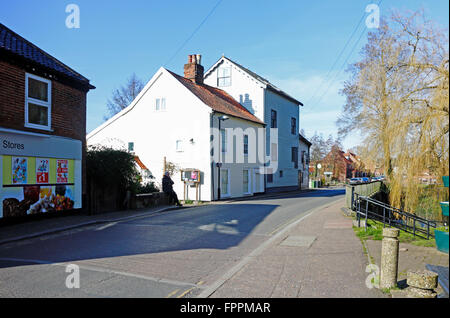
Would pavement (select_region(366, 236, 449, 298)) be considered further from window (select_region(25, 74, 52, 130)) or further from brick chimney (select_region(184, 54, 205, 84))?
brick chimney (select_region(184, 54, 205, 84))

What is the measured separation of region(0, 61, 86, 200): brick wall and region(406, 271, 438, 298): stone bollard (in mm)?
11477

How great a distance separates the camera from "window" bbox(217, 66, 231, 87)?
3244cm

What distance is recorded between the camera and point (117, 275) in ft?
19.6

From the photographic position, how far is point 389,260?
16.8 ft

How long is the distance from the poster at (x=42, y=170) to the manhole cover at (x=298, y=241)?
8.61 metres

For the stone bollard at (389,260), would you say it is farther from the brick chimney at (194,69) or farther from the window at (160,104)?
the brick chimney at (194,69)

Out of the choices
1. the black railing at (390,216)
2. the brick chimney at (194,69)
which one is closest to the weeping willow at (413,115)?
the black railing at (390,216)

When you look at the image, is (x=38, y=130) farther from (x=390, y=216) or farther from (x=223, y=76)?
(x=223, y=76)

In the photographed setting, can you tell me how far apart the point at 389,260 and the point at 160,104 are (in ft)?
71.2

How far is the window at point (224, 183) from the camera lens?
24.4 metres

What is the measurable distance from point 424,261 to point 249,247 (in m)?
3.70

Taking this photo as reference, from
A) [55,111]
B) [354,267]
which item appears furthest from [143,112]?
[354,267]

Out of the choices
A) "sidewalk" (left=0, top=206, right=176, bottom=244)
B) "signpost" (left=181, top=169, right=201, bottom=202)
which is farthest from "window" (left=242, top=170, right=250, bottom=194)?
"sidewalk" (left=0, top=206, right=176, bottom=244)
